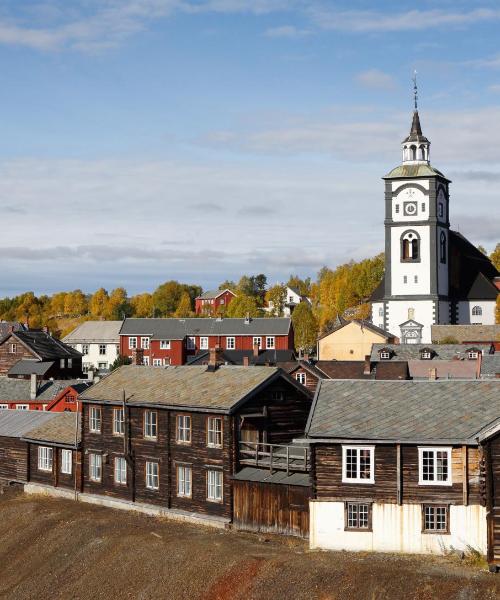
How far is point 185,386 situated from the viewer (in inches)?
1953

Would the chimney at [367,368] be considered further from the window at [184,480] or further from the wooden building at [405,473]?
the wooden building at [405,473]

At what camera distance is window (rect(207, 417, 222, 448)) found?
46.0m

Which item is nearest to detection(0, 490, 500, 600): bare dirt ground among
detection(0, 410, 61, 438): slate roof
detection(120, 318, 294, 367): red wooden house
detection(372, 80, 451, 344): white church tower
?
detection(0, 410, 61, 438): slate roof

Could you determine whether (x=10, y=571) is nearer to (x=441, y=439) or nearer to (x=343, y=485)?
(x=343, y=485)

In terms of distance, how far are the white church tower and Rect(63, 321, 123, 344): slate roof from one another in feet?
146

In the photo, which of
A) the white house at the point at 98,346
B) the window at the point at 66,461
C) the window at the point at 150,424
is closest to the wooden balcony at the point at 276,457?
the window at the point at 150,424

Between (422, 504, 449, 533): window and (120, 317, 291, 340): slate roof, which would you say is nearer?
(422, 504, 449, 533): window

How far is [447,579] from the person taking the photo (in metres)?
34.7

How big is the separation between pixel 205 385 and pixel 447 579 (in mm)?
17642

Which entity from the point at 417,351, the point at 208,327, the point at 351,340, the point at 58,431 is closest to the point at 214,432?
the point at 58,431

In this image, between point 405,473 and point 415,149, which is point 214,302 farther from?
point 405,473

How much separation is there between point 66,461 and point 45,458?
2.21 metres

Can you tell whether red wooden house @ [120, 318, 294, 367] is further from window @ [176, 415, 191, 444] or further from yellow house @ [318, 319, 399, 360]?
window @ [176, 415, 191, 444]

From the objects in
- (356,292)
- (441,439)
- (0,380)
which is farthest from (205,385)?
(356,292)
